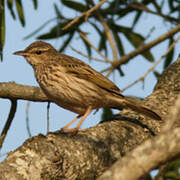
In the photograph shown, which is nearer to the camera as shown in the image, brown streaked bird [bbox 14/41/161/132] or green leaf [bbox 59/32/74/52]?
brown streaked bird [bbox 14/41/161/132]

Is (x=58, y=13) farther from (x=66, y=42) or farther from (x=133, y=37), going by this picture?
(x=133, y=37)

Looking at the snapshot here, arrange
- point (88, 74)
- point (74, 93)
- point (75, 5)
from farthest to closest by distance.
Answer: point (75, 5) < point (88, 74) < point (74, 93)

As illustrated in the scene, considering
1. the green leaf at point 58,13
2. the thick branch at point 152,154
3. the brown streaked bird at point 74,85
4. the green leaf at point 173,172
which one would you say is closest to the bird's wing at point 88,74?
the brown streaked bird at point 74,85

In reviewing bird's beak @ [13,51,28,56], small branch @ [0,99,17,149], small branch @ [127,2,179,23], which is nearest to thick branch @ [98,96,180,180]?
small branch @ [0,99,17,149]

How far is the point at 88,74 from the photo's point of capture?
622 centimetres

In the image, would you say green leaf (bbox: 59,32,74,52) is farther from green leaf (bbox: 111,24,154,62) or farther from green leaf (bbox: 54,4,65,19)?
green leaf (bbox: 111,24,154,62)

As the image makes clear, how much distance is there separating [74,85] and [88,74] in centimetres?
51

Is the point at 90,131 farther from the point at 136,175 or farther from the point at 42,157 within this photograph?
the point at 136,175

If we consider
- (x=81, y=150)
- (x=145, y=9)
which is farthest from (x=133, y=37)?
(x=81, y=150)

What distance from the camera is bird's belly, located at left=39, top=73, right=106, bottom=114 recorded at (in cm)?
556

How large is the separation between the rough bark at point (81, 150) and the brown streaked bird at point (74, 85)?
14.3 inches

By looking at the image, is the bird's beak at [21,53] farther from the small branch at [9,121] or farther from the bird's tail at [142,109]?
the bird's tail at [142,109]

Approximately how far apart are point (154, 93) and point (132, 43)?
171 centimetres

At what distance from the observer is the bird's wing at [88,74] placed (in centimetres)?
600
